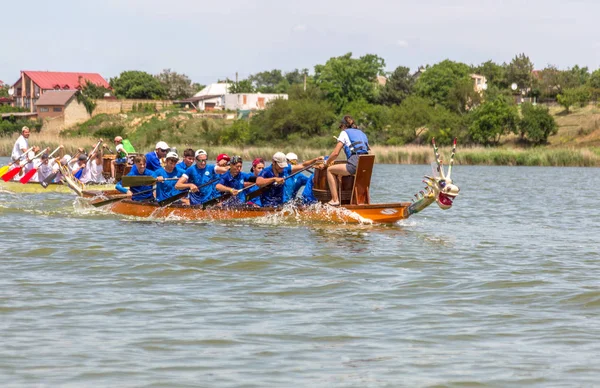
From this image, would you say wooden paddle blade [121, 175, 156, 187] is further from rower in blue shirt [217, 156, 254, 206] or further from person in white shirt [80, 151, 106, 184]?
person in white shirt [80, 151, 106, 184]

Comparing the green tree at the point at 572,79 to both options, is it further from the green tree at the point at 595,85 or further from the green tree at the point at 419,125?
the green tree at the point at 419,125

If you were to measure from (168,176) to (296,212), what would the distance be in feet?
8.71

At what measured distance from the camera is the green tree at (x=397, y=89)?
314 ft

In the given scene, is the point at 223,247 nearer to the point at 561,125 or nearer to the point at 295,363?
the point at 295,363

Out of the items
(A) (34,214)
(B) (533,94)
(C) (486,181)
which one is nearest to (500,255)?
(A) (34,214)

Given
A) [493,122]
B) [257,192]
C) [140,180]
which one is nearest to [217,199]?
[257,192]

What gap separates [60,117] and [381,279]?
87940mm

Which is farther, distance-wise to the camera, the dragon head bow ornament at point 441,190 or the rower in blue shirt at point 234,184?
the rower in blue shirt at point 234,184

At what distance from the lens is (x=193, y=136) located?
8281 cm

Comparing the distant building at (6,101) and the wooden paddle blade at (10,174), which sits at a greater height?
the distant building at (6,101)

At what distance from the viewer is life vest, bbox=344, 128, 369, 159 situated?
15578mm

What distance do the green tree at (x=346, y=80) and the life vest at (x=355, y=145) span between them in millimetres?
74347

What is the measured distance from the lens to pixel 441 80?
91375mm

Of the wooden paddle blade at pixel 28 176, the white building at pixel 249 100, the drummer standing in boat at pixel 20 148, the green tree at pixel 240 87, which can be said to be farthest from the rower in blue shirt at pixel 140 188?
the green tree at pixel 240 87
